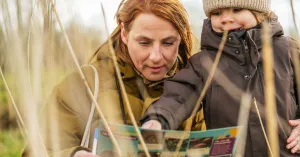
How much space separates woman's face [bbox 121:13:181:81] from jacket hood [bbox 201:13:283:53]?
0.15 meters

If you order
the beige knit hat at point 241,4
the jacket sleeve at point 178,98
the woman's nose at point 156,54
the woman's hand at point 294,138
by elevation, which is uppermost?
the beige knit hat at point 241,4

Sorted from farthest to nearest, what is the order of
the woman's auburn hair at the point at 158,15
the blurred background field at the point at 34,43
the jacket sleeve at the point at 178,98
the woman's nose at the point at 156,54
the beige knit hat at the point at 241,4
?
the woman's auburn hair at the point at 158,15
the woman's nose at the point at 156,54
the beige knit hat at the point at 241,4
the jacket sleeve at the point at 178,98
the blurred background field at the point at 34,43

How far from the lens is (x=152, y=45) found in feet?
6.03

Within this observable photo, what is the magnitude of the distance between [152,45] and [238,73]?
363 millimetres

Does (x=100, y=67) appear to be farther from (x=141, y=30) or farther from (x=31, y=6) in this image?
(x=31, y=6)

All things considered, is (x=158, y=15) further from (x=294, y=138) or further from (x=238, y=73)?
(x=294, y=138)

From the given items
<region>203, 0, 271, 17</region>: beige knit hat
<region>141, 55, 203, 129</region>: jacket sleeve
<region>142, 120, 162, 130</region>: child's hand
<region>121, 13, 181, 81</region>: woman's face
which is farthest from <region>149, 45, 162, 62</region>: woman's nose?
<region>142, 120, 162, 130</region>: child's hand

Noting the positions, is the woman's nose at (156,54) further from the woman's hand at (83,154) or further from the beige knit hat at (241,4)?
the woman's hand at (83,154)

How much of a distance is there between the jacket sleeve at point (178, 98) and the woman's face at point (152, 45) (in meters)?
0.14

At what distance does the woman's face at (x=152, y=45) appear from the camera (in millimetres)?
1822

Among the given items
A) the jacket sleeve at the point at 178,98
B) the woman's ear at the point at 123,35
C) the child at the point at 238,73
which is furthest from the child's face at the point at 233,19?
the woman's ear at the point at 123,35

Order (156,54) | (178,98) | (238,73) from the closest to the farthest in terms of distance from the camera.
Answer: (178,98)
(238,73)
(156,54)

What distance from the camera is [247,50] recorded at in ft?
5.40

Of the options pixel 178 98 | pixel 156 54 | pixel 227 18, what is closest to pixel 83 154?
pixel 178 98
